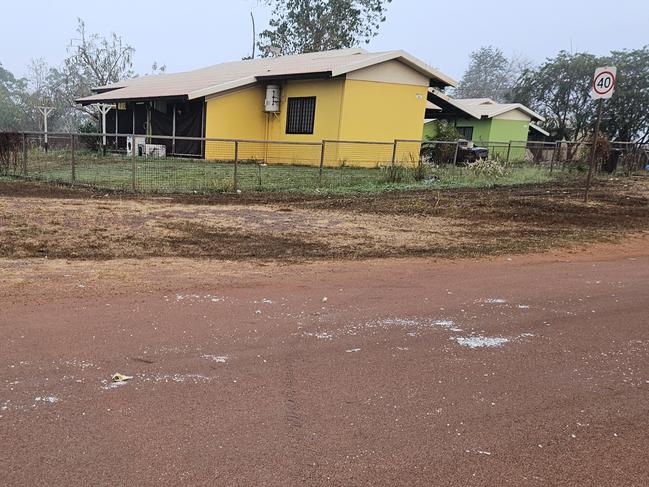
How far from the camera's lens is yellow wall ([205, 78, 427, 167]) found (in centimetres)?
2084

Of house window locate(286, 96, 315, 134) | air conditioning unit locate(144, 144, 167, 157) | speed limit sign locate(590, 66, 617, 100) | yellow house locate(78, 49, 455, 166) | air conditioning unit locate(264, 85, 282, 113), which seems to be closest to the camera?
speed limit sign locate(590, 66, 617, 100)

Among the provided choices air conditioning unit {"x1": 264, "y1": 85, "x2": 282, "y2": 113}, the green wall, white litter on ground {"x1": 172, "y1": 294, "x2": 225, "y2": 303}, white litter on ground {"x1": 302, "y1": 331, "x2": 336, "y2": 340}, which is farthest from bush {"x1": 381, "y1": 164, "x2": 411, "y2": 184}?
the green wall

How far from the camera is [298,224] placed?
378 inches

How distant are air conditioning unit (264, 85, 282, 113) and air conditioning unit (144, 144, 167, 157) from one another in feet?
15.3

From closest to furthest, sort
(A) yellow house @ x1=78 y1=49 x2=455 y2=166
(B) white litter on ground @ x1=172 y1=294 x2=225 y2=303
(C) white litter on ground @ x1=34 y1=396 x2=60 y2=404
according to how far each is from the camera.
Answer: (C) white litter on ground @ x1=34 y1=396 x2=60 y2=404
(B) white litter on ground @ x1=172 y1=294 x2=225 y2=303
(A) yellow house @ x1=78 y1=49 x2=455 y2=166

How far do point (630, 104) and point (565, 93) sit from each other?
4.94 meters

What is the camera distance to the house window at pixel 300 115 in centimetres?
2200

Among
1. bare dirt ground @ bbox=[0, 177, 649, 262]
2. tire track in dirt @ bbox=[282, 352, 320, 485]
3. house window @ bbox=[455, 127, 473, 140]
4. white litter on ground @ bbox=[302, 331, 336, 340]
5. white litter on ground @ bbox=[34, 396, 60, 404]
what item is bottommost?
white litter on ground @ bbox=[34, 396, 60, 404]

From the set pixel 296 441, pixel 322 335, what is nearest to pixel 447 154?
pixel 322 335

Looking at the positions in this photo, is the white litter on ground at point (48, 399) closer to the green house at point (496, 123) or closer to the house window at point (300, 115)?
the house window at point (300, 115)

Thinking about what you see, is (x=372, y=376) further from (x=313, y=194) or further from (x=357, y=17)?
(x=357, y=17)

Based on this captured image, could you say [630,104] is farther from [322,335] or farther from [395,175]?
[322,335]

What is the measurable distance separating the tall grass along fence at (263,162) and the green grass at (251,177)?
0.03 metres

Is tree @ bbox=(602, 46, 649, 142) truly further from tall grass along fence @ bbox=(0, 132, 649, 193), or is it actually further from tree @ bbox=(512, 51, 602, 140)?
tall grass along fence @ bbox=(0, 132, 649, 193)
